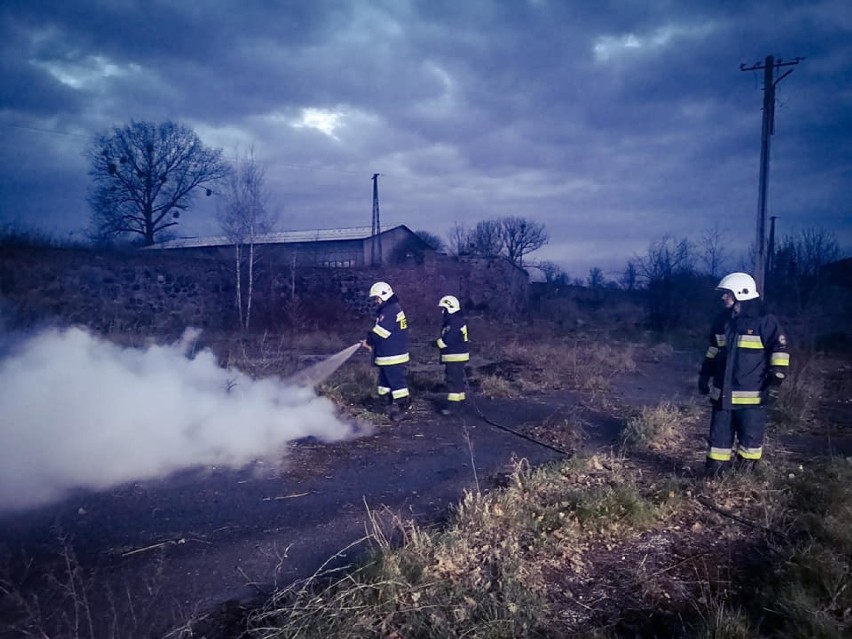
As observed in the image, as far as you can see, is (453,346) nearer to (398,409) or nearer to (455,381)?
(455,381)

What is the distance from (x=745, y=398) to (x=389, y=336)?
4.48 m

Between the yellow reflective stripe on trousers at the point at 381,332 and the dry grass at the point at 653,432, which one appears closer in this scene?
the dry grass at the point at 653,432

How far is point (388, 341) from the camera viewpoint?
25.0 ft

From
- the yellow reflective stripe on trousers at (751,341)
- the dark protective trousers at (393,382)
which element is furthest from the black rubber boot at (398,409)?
the yellow reflective stripe on trousers at (751,341)

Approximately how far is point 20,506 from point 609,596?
5157 mm

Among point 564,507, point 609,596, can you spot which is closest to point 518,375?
point 564,507

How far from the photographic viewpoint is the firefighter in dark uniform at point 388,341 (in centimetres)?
760

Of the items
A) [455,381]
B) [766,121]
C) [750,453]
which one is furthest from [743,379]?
[766,121]

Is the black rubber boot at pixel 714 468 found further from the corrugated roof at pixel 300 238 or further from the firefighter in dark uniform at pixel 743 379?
the corrugated roof at pixel 300 238

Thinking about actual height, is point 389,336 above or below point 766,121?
below

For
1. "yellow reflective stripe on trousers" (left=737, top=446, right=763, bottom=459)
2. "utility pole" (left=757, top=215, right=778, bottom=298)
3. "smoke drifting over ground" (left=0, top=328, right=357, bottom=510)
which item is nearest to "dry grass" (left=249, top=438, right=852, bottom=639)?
"yellow reflective stripe on trousers" (left=737, top=446, right=763, bottom=459)

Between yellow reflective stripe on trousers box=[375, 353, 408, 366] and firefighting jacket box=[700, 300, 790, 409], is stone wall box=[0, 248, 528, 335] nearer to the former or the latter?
yellow reflective stripe on trousers box=[375, 353, 408, 366]

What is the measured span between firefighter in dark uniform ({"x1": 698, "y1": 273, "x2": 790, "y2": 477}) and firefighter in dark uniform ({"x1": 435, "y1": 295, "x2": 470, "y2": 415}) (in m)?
3.87

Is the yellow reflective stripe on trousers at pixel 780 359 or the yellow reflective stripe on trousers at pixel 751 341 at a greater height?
the yellow reflective stripe on trousers at pixel 751 341
